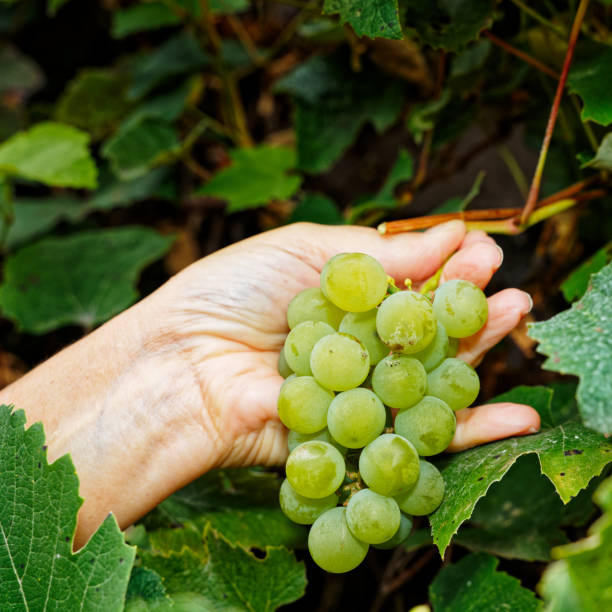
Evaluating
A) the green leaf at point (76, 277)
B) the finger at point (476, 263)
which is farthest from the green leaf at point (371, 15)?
the green leaf at point (76, 277)

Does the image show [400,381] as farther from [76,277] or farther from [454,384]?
[76,277]

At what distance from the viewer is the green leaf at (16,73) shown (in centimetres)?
245

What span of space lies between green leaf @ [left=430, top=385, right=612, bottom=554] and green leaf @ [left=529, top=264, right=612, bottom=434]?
14 cm

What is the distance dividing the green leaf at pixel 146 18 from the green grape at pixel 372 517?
5.72 ft

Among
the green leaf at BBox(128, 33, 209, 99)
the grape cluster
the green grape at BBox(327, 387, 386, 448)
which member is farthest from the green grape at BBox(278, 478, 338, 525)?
the green leaf at BBox(128, 33, 209, 99)

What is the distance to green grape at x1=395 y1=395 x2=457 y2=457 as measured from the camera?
0.79 metres

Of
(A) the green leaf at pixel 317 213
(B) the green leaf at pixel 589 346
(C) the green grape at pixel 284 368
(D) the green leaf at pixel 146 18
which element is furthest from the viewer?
(D) the green leaf at pixel 146 18

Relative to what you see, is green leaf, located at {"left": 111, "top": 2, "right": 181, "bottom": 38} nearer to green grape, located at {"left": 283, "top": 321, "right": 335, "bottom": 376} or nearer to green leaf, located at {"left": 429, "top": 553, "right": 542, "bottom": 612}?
green grape, located at {"left": 283, "top": 321, "right": 335, "bottom": 376}

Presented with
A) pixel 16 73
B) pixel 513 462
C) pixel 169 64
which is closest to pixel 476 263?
pixel 513 462

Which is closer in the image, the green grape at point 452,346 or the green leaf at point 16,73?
the green grape at point 452,346

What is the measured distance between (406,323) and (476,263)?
254 mm

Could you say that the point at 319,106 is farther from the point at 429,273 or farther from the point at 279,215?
the point at 429,273

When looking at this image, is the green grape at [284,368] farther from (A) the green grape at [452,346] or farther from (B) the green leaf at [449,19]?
(B) the green leaf at [449,19]

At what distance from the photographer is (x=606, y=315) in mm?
737
